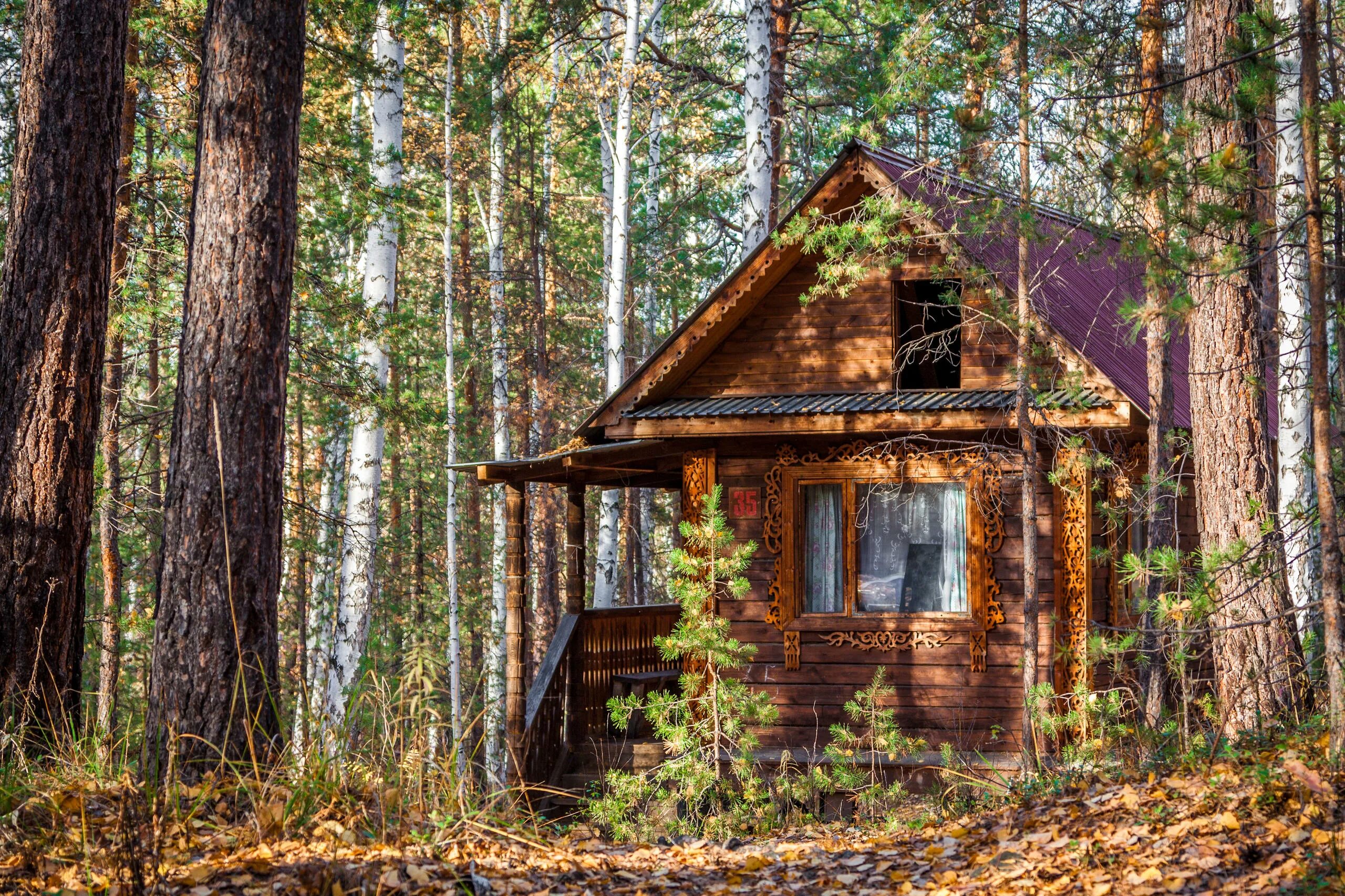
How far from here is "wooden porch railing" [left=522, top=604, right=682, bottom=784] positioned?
40.0ft

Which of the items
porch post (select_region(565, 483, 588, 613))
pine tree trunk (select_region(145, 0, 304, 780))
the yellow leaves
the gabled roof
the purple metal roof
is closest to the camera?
the yellow leaves

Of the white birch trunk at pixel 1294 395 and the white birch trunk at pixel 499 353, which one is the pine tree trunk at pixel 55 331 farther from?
the white birch trunk at pixel 499 353

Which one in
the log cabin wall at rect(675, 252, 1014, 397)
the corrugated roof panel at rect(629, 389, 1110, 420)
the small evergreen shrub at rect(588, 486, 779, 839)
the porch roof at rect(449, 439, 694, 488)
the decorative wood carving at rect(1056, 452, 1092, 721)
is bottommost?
the small evergreen shrub at rect(588, 486, 779, 839)

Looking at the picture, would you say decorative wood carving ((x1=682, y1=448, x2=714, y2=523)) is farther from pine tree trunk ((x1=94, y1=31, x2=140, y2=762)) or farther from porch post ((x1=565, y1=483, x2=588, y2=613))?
pine tree trunk ((x1=94, y1=31, x2=140, y2=762))

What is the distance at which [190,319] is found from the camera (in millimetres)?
6438

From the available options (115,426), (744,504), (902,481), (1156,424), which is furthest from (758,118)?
(115,426)

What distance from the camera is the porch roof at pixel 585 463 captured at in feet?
39.0

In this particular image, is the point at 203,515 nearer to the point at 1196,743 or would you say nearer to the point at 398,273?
the point at 1196,743

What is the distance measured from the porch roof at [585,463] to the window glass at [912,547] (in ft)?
6.68

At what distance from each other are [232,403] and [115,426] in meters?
6.27

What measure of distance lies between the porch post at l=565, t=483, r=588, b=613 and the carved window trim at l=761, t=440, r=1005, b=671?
89.3 inches

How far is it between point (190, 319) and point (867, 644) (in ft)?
23.6

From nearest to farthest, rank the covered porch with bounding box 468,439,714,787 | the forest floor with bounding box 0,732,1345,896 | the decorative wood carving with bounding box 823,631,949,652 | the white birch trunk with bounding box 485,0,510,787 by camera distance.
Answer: the forest floor with bounding box 0,732,1345,896, the decorative wood carving with bounding box 823,631,949,652, the covered porch with bounding box 468,439,714,787, the white birch trunk with bounding box 485,0,510,787

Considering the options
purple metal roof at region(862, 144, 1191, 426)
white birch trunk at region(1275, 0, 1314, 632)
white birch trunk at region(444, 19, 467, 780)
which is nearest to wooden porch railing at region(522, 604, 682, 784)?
white birch trunk at region(444, 19, 467, 780)
